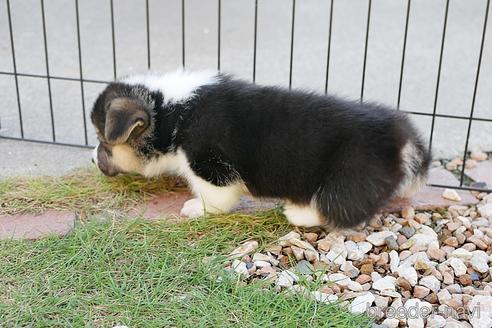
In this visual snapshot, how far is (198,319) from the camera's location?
276 cm

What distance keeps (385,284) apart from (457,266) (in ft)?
1.28

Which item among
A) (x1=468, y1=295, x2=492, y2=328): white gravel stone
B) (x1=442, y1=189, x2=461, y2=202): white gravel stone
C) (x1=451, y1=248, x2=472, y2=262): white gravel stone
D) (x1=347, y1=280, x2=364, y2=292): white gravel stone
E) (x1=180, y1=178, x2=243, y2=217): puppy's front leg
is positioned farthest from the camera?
(x1=442, y1=189, x2=461, y2=202): white gravel stone

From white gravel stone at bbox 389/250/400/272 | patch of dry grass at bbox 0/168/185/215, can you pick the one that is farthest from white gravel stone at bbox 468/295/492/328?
patch of dry grass at bbox 0/168/185/215

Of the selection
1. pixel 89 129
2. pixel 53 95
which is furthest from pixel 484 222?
pixel 53 95

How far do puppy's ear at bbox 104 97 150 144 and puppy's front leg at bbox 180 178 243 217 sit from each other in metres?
A: 0.41

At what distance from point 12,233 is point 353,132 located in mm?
1781

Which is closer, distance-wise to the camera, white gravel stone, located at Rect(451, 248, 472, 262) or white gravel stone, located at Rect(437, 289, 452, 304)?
white gravel stone, located at Rect(437, 289, 452, 304)

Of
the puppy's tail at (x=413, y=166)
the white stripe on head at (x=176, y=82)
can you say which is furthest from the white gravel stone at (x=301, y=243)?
the white stripe on head at (x=176, y=82)

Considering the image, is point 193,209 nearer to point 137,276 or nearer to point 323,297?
point 137,276

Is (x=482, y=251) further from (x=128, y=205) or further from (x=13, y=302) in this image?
(x=13, y=302)

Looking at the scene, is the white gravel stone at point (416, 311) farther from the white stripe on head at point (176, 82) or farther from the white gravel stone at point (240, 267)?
the white stripe on head at point (176, 82)

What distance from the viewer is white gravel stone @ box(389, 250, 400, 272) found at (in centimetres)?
315

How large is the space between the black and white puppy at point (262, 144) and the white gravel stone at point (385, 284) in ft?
1.15

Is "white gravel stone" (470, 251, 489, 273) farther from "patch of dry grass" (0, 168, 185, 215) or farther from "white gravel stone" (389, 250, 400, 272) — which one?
"patch of dry grass" (0, 168, 185, 215)
